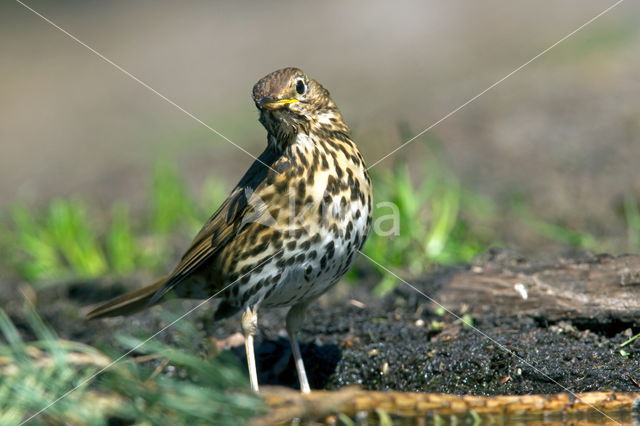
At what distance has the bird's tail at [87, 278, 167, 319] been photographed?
5465 millimetres

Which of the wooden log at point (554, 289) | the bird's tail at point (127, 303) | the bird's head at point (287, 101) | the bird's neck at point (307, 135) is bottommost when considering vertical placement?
the bird's tail at point (127, 303)

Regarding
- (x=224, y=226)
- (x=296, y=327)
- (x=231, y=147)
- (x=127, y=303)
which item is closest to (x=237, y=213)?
(x=224, y=226)

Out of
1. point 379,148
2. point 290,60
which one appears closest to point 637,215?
point 379,148

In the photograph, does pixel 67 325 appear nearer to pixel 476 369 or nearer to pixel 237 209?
pixel 237 209

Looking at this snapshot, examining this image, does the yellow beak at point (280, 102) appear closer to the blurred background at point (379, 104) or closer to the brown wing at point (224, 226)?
the brown wing at point (224, 226)

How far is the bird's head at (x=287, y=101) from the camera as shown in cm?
488

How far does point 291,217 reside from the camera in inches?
186

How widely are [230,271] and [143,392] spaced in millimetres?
2336

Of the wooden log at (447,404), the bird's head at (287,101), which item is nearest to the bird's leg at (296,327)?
the bird's head at (287,101)

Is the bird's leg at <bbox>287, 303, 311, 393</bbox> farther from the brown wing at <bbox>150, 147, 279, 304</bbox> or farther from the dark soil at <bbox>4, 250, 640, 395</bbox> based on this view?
the brown wing at <bbox>150, 147, 279, 304</bbox>

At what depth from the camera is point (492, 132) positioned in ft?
35.2

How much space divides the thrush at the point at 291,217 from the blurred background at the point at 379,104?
85.6 inches

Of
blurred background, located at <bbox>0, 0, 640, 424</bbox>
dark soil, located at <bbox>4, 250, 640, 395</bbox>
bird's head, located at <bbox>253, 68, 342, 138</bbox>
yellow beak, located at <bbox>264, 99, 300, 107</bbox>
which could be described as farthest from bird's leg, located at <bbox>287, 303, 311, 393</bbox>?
yellow beak, located at <bbox>264, 99, 300, 107</bbox>

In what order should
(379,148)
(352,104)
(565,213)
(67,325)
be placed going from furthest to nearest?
(352,104) → (379,148) → (565,213) → (67,325)
